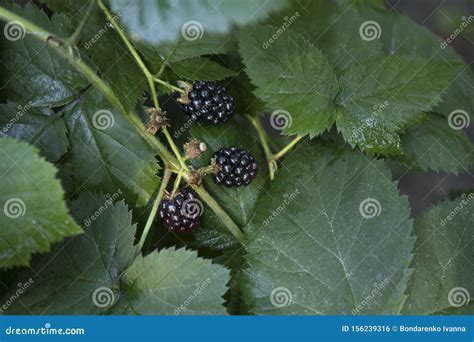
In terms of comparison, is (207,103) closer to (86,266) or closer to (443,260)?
(86,266)

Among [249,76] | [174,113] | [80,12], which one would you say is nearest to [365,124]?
[249,76]

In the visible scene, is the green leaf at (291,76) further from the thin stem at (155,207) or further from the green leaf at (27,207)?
the green leaf at (27,207)

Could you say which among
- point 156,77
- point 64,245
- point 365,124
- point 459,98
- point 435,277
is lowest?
point 435,277

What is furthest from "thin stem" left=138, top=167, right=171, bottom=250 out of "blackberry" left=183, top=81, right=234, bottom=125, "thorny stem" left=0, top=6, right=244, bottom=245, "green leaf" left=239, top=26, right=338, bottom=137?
"green leaf" left=239, top=26, right=338, bottom=137

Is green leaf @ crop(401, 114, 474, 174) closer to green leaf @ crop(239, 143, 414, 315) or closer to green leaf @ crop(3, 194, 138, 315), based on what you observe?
green leaf @ crop(239, 143, 414, 315)

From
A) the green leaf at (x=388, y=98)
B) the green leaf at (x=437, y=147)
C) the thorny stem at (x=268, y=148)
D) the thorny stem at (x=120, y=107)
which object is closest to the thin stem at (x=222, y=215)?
the thorny stem at (x=120, y=107)

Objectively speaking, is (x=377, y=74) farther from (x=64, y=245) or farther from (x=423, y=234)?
(x=64, y=245)
